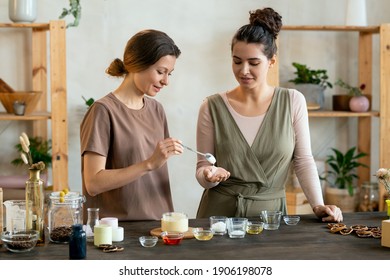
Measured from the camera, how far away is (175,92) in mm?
5324

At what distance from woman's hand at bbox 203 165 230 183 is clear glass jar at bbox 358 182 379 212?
263 cm

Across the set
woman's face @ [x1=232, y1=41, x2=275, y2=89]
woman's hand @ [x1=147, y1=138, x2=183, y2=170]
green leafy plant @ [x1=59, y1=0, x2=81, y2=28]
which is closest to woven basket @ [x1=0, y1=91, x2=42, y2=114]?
green leafy plant @ [x1=59, y1=0, x2=81, y2=28]

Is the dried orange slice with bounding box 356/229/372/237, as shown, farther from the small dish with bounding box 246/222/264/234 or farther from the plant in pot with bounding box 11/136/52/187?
the plant in pot with bounding box 11/136/52/187

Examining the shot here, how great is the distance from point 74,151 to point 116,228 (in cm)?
270

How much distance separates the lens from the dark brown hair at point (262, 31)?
3.12 metres

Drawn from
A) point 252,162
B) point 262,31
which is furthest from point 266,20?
point 252,162

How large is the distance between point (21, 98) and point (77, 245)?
2582 mm

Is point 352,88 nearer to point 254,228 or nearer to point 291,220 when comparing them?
point 291,220

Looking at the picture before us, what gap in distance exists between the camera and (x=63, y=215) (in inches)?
101

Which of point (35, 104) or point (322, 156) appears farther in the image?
point (322, 156)

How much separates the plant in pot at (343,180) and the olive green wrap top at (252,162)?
2.23 metres

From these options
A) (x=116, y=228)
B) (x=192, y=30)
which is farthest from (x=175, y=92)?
(x=116, y=228)
